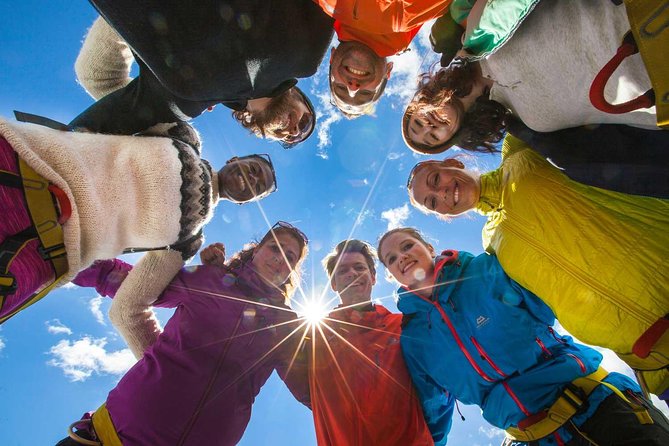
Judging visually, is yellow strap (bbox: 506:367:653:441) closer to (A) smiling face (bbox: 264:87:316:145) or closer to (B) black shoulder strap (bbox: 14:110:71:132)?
(A) smiling face (bbox: 264:87:316:145)

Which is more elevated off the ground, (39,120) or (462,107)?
(462,107)

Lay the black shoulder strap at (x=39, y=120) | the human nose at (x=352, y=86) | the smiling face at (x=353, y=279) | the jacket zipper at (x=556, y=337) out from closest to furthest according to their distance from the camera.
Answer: the black shoulder strap at (x=39, y=120) < the human nose at (x=352, y=86) < the jacket zipper at (x=556, y=337) < the smiling face at (x=353, y=279)

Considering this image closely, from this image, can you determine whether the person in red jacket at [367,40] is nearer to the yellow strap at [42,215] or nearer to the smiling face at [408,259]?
the yellow strap at [42,215]

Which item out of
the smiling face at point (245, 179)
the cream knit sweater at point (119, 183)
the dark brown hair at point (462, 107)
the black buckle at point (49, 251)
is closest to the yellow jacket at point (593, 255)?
the dark brown hair at point (462, 107)

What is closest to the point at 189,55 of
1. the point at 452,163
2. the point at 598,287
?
the point at 452,163

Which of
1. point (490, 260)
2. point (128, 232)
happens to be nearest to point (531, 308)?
→ point (490, 260)

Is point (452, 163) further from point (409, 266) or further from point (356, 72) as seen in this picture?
point (356, 72)

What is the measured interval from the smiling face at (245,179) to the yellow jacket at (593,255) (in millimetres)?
2455

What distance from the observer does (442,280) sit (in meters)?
4.01

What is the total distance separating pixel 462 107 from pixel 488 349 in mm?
2709

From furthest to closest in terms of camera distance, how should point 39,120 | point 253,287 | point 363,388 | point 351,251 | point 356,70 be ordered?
point 351,251 → point 253,287 → point 363,388 → point 356,70 → point 39,120

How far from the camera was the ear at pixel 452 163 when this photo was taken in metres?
3.95

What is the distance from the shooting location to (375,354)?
4355 millimetres

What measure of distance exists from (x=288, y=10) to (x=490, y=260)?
3301 mm
